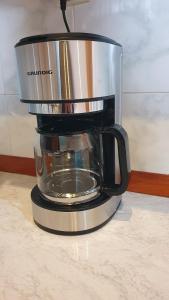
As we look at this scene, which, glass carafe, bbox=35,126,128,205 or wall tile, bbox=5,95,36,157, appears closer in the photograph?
glass carafe, bbox=35,126,128,205

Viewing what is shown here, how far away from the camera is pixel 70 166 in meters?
0.65

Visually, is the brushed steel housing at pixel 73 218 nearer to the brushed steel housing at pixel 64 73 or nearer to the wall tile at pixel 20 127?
the brushed steel housing at pixel 64 73

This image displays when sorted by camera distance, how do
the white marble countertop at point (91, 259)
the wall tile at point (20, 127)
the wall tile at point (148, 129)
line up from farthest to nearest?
the wall tile at point (20, 127) → the wall tile at point (148, 129) → the white marble countertop at point (91, 259)

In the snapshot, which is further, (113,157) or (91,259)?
(113,157)

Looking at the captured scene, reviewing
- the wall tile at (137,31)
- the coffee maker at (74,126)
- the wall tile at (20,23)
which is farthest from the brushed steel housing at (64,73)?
the wall tile at (20,23)

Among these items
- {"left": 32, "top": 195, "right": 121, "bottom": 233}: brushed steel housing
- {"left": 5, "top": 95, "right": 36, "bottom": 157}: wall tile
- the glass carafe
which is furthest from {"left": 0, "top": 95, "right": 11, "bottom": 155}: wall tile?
{"left": 32, "top": 195, "right": 121, "bottom": 233}: brushed steel housing

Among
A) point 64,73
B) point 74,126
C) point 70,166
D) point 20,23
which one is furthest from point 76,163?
point 20,23

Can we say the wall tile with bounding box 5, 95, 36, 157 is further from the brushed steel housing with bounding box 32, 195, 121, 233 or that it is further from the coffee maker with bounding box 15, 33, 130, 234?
the brushed steel housing with bounding box 32, 195, 121, 233

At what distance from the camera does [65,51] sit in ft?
1.38

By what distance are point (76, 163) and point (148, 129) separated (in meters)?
0.21

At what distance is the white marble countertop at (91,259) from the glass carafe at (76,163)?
0.09 metres

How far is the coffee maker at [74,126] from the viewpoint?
0.43m

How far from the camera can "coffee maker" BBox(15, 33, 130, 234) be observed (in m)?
0.43

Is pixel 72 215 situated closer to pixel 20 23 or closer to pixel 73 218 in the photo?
pixel 73 218
